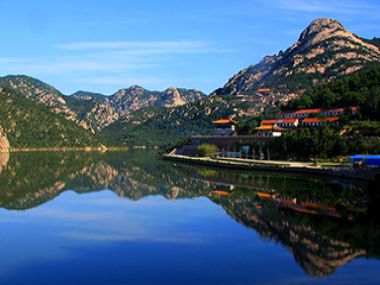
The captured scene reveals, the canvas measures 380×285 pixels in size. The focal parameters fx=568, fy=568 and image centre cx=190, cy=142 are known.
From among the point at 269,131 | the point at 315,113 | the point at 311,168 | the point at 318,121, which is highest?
the point at 315,113

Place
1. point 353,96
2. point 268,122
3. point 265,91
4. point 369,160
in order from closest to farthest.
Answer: point 369,160 → point 353,96 → point 268,122 → point 265,91

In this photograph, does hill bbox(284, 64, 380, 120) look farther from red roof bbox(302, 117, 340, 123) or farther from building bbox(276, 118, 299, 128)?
building bbox(276, 118, 299, 128)

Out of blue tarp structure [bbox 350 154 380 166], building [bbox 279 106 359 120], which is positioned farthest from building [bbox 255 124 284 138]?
blue tarp structure [bbox 350 154 380 166]

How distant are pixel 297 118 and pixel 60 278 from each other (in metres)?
88.0

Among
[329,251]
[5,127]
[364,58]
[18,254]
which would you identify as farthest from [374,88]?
[5,127]

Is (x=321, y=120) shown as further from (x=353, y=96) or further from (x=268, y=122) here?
(x=268, y=122)

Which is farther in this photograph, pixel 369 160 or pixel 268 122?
pixel 268 122

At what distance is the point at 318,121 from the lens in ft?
325

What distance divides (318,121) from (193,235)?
70402 mm

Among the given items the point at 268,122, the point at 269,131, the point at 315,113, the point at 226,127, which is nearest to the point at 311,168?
the point at 269,131

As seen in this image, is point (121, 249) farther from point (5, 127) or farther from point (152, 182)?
point (5, 127)

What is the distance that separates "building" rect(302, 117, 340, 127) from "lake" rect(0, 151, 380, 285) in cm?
3841

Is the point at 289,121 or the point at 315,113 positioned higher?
the point at 315,113

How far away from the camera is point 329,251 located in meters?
28.5
